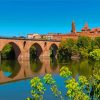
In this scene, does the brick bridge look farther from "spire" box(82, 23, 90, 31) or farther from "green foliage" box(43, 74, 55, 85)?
"green foliage" box(43, 74, 55, 85)

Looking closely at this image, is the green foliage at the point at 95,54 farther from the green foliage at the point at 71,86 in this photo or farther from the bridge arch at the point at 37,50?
the bridge arch at the point at 37,50

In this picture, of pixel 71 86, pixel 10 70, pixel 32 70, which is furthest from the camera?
pixel 10 70

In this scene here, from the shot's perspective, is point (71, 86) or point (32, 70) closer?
point (71, 86)

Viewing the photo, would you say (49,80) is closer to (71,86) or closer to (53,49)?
(71,86)

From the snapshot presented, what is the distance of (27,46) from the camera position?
66500mm

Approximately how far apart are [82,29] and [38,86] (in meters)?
118

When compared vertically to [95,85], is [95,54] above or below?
above

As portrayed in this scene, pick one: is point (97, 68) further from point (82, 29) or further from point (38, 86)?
point (82, 29)

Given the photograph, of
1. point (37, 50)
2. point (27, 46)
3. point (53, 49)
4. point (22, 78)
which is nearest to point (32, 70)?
point (22, 78)

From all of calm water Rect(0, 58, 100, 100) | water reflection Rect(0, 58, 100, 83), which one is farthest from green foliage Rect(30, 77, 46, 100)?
water reflection Rect(0, 58, 100, 83)

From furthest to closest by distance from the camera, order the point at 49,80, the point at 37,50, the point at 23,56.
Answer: the point at 37,50 → the point at 23,56 → the point at 49,80

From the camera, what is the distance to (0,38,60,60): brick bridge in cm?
6125

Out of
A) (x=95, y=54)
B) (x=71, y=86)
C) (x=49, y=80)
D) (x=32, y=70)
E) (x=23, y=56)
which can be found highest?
(x=23, y=56)

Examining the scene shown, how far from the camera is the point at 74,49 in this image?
73375 mm
